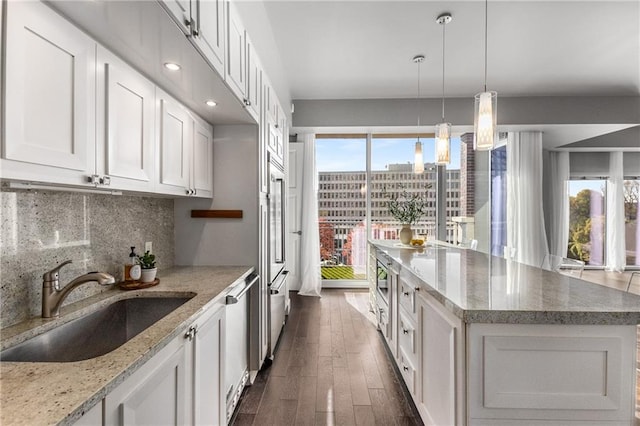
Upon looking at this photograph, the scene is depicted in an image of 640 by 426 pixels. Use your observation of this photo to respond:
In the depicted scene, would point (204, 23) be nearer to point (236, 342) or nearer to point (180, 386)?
point (180, 386)

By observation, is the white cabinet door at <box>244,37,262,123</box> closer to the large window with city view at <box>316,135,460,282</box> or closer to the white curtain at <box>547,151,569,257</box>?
the large window with city view at <box>316,135,460,282</box>

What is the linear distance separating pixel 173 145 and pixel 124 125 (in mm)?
434

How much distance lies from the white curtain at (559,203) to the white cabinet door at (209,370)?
6.50m

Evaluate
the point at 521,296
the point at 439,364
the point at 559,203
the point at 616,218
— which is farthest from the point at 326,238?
the point at 616,218

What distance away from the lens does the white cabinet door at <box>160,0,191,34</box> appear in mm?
1075

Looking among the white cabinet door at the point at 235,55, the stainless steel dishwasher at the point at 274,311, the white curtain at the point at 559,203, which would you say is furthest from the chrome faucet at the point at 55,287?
the white curtain at the point at 559,203

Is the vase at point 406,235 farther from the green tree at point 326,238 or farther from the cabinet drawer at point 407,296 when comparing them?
the green tree at point 326,238

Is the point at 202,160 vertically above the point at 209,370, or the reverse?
the point at 202,160

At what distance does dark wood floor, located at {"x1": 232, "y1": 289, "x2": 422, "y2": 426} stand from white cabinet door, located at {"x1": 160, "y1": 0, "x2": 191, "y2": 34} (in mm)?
2081

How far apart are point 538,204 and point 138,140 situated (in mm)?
5503

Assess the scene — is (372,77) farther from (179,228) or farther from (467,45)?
(179,228)

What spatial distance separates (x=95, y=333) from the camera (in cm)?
137

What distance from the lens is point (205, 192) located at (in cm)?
224

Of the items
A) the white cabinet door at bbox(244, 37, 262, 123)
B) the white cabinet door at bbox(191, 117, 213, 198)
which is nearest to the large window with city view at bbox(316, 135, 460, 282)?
the white cabinet door at bbox(244, 37, 262, 123)
